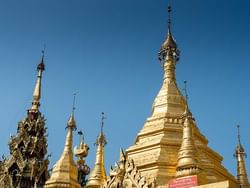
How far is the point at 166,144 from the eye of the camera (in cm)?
2470

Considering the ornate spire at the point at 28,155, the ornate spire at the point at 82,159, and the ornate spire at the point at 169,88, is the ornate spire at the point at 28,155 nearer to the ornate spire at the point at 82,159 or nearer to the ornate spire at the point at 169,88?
the ornate spire at the point at 82,159

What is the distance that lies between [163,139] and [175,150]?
927 mm

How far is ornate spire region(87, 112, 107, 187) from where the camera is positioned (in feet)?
83.0

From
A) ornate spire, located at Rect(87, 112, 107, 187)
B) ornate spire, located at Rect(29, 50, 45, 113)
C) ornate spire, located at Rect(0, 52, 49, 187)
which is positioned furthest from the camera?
ornate spire, located at Rect(29, 50, 45, 113)

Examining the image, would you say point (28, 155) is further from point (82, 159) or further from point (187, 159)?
point (187, 159)

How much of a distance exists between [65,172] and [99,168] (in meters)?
1.93

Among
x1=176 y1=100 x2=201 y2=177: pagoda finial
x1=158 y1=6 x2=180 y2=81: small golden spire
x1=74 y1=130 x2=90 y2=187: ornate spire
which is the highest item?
x1=158 y1=6 x2=180 y2=81: small golden spire

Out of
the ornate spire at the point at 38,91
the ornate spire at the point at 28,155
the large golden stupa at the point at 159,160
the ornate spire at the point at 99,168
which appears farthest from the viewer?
the ornate spire at the point at 38,91

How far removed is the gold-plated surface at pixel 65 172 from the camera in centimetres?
2539

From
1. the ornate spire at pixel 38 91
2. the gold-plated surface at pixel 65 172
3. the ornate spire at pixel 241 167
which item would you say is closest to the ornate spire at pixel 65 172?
the gold-plated surface at pixel 65 172

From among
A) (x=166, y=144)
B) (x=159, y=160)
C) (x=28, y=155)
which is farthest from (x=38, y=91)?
(x=159, y=160)

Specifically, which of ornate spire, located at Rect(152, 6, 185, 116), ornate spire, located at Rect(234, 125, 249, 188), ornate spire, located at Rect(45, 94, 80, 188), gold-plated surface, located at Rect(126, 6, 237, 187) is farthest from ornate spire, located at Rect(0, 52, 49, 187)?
ornate spire, located at Rect(234, 125, 249, 188)

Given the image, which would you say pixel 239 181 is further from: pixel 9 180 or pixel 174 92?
pixel 9 180

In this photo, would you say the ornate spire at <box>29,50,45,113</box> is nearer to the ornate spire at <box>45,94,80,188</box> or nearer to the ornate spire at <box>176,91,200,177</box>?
the ornate spire at <box>45,94,80,188</box>
